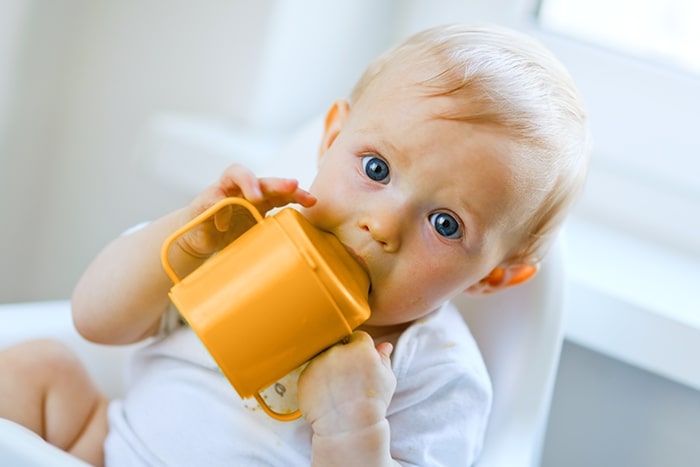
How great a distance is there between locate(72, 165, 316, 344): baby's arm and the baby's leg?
0.12 ft

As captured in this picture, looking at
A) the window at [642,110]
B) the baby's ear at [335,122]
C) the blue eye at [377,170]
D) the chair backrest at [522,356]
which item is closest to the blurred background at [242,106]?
the window at [642,110]

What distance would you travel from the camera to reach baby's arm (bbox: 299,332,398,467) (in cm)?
69

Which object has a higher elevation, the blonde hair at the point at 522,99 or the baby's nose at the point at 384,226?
the blonde hair at the point at 522,99

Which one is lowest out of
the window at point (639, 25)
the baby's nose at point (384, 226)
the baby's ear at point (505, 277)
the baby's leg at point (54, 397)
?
the baby's leg at point (54, 397)

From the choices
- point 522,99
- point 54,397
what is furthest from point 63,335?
point 522,99

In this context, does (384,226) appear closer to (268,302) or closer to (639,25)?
(268,302)

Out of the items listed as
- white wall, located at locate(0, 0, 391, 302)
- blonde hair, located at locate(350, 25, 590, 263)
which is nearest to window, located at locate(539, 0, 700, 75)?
white wall, located at locate(0, 0, 391, 302)

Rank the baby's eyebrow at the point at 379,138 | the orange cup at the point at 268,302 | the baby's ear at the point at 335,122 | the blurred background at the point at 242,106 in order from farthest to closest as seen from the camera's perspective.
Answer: the blurred background at the point at 242,106
the baby's ear at the point at 335,122
the baby's eyebrow at the point at 379,138
the orange cup at the point at 268,302

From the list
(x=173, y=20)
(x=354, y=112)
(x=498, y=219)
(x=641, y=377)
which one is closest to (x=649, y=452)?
(x=641, y=377)

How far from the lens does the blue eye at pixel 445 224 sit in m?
0.74

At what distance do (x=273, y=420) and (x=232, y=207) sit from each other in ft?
0.58

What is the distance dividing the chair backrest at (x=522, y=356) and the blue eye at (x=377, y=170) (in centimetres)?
21

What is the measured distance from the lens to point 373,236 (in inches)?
28.0

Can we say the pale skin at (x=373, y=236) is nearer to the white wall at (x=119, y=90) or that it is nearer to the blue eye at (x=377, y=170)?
the blue eye at (x=377, y=170)
